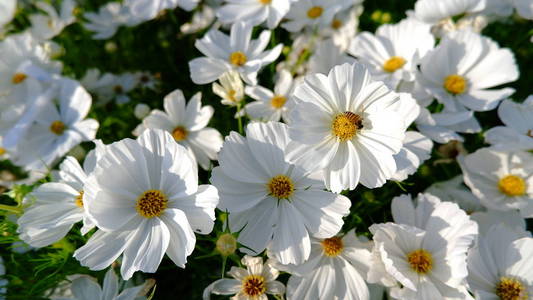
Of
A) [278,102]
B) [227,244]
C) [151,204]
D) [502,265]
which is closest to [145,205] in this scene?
[151,204]

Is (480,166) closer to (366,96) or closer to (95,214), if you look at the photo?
(366,96)

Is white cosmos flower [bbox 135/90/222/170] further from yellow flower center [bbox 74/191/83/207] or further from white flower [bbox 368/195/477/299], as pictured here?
white flower [bbox 368/195/477/299]

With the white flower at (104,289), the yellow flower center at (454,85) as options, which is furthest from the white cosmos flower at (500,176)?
the white flower at (104,289)

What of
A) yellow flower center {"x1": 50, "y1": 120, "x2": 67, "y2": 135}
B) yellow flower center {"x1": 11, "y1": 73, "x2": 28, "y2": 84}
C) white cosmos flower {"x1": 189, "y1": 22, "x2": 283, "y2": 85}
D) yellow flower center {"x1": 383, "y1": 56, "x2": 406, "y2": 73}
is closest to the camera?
white cosmos flower {"x1": 189, "y1": 22, "x2": 283, "y2": 85}

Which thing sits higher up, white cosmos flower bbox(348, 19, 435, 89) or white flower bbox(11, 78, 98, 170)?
white cosmos flower bbox(348, 19, 435, 89)

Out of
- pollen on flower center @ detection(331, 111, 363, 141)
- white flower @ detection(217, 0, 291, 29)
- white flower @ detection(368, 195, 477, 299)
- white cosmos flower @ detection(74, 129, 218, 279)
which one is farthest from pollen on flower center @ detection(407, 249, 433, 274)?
white flower @ detection(217, 0, 291, 29)

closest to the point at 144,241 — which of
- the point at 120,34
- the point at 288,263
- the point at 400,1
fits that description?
the point at 288,263
